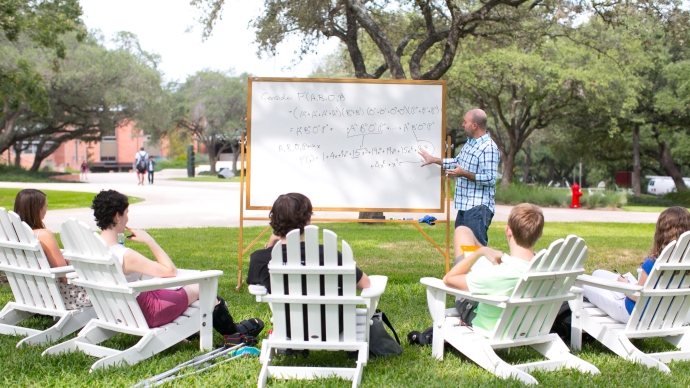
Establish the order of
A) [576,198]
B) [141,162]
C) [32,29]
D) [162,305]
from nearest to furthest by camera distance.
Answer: [162,305]
[32,29]
[576,198]
[141,162]

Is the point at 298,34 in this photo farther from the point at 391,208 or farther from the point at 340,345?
the point at 340,345

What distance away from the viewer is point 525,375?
418cm

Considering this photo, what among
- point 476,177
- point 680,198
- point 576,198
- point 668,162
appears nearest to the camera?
point 476,177

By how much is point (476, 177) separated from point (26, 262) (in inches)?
150

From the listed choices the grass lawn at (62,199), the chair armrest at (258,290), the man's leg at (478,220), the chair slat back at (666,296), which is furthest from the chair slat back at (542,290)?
the grass lawn at (62,199)

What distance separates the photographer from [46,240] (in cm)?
520

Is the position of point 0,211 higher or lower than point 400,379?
higher

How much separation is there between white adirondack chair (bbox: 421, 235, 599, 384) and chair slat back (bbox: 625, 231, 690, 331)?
52cm

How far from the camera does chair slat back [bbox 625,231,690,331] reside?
4590 mm

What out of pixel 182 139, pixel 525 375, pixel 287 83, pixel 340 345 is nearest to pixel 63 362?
pixel 340 345

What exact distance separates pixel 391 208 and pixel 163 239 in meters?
6.15

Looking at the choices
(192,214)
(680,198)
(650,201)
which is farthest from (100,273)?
(650,201)

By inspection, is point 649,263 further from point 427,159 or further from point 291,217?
point 427,159

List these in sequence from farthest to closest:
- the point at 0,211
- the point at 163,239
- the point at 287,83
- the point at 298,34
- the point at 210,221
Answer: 1. the point at 298,34
2. the point at 210,221
3. the point at 163,239
4. the point at 287,83
5. the point at 0,211
